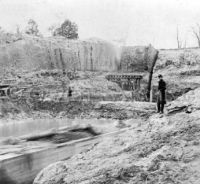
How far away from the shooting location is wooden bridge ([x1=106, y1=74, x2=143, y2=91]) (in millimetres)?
15395

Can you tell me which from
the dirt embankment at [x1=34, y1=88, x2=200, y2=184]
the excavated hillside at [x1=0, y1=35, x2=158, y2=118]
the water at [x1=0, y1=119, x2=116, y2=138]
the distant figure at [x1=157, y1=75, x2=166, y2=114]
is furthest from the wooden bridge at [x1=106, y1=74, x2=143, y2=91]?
the dirt embankment at [x1=34, y1=88, x2=200, y2=184]

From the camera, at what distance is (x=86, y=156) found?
21.1 ft

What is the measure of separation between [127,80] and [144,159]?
33.8 ft

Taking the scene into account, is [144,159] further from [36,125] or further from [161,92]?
[36,125]

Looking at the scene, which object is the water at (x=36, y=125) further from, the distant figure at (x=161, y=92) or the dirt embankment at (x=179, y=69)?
the dirt embankment at (x=179, y=69)

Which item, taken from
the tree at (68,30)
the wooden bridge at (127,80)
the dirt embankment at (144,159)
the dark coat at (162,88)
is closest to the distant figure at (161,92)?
the dark coat at (162,88)

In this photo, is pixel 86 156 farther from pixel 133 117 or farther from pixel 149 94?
pixel 149 94

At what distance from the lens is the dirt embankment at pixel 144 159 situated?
5.03 meters

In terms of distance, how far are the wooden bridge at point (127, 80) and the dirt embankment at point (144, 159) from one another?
8189 millimetres

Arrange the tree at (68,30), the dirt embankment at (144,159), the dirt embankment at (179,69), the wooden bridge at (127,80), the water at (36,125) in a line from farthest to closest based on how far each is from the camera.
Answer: the tree at (68,30) → the wooden bridge at (127,80) → the dirt embankment at (179,69) → the water at (36,125) → the dirt embankment at (144,159)

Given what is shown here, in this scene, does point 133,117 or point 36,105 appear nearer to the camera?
point 133,117

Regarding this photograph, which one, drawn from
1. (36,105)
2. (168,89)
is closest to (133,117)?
(168,89)

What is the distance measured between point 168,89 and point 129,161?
31.0ft

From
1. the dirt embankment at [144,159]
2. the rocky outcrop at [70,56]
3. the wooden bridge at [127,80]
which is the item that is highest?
the rocky outcrop at [70,56]
